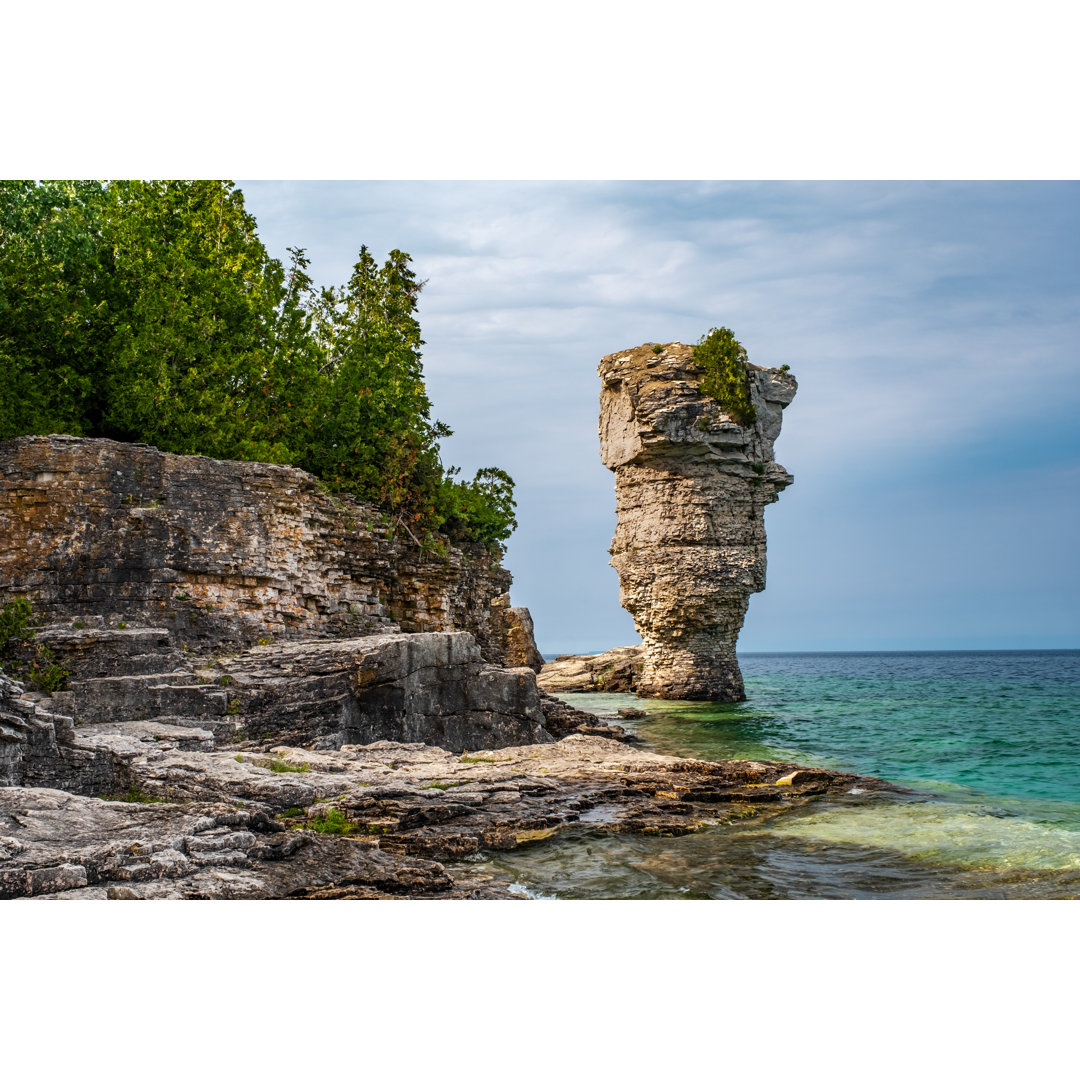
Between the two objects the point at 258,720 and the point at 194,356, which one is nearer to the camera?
the point at 258,720

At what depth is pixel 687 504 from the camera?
34.9 m

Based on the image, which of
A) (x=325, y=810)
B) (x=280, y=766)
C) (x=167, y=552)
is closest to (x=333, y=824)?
(x=325, y=810)

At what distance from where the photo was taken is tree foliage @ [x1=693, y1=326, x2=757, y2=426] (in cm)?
3378

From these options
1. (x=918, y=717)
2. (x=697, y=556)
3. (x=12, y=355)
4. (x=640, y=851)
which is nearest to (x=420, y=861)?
(x=640, y=851)

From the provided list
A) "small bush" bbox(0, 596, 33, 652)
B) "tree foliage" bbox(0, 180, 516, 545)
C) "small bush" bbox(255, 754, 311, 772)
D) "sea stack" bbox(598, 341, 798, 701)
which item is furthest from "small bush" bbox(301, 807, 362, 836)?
"sea stack" bbox(598, 341, 798, 701)

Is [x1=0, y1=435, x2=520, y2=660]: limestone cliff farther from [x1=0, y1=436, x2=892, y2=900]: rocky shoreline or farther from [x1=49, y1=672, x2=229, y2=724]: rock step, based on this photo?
[x1=49, y1=672, x2=229, y2=724]: rock step

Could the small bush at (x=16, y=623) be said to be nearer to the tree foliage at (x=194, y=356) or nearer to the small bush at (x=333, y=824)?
the tree foliage at (x=194, y=356)

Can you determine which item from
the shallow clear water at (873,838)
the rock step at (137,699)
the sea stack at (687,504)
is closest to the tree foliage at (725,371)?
the sea stack at (687,504)

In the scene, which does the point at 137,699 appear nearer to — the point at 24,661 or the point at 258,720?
the point at 258,720

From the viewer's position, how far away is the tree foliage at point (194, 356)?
17094 millimetres

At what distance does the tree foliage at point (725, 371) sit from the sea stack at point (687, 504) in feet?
1.06

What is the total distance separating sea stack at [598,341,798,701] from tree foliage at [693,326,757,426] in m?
0.32

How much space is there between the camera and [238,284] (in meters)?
20.6

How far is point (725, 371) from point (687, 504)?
17.6 feet
